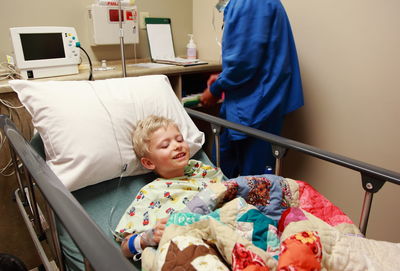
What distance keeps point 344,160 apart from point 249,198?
337mm

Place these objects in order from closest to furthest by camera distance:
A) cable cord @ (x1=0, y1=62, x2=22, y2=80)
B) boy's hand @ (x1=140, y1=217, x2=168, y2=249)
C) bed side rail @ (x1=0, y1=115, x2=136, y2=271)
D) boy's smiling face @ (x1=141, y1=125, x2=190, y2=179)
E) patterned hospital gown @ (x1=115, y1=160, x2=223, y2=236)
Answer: bed side rail @ (x1=0, y1=115, x2=136, y2=271)
boy's hand @ (x1=140, y1=217, x2=168, y2=249)
patterned hospital gown @ (x1=115, y1=160, x2=223, y2=236)
boy's smiling face @ (x1=141, y1=125, x2=190, y2=179)
cable cord @ (x1=0, y1=62, x2=22, y2=80)

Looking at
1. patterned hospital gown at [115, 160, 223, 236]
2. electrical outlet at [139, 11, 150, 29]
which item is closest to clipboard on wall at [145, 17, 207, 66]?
electrical outlet at [139, 11, 150, 29]

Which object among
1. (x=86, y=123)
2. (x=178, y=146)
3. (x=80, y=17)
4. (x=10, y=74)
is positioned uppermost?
(x=80, y=17)

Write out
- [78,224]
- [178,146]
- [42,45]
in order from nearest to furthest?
[78,224] < [178,146] < [42,45]

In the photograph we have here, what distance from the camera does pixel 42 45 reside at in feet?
4.92

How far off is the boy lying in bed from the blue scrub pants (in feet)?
1.26

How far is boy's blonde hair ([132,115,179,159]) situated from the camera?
4.04 ft

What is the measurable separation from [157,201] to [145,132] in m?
0.28

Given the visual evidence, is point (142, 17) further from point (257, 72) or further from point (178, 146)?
point (178, 146)

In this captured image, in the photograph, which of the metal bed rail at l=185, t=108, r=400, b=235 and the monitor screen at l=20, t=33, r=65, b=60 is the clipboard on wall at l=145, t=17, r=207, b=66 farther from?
the metal bed rail at l=185, t=108, r=400, b=235

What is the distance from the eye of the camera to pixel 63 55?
5.17ft

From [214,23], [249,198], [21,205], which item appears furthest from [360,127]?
[21,205]

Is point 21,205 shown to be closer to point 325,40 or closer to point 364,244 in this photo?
point 364,244

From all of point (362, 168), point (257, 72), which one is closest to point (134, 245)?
point (362, 168)
